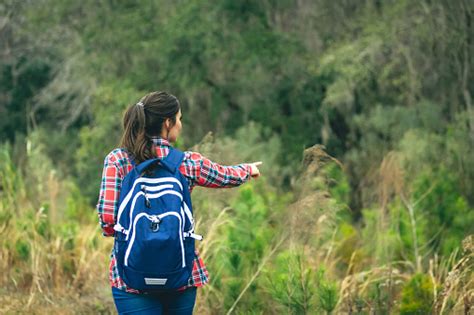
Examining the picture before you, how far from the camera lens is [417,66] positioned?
1805cm

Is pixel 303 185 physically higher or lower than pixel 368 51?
lower

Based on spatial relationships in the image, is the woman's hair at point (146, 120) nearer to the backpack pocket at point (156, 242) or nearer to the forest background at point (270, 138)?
the backpack pocket at point (156, 242)

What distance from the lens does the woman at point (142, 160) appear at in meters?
4.04

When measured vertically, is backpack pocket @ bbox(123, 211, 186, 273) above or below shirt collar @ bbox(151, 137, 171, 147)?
below

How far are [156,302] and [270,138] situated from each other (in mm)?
15051

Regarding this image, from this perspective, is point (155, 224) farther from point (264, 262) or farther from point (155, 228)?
point (264, 262)

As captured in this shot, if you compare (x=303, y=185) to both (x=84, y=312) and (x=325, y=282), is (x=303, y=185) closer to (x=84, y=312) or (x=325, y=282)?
(x=325, y=282)

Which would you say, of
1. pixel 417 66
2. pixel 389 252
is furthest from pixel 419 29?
pixel 389 252

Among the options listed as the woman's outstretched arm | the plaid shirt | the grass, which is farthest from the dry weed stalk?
the plaid shirt

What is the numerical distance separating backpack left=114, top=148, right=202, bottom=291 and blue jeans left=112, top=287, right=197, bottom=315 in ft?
0.31

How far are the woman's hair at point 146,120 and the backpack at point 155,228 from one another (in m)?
0.15

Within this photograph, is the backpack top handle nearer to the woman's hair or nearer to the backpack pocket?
the woman's hair

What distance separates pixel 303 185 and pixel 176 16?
42.4 ft

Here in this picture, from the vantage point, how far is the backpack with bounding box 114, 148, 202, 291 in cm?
382
